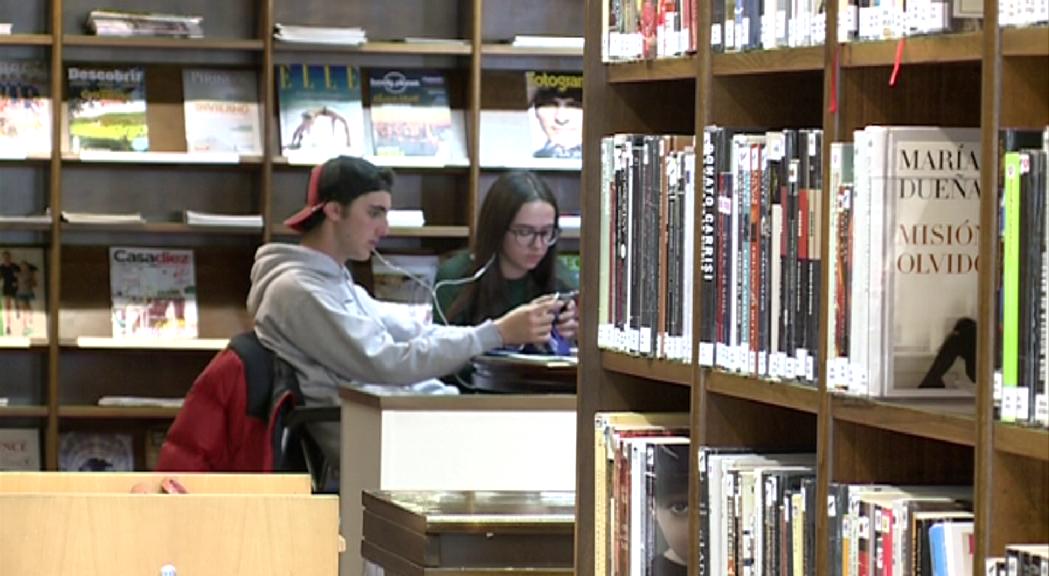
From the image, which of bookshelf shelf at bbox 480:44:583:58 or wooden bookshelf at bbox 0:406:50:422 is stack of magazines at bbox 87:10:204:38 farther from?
wooden bookshelf at bbox 0:406:50:422

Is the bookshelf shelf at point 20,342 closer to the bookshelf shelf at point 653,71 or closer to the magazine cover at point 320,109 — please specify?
the magazine cover at point 320,109

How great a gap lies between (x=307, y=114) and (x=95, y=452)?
4.39 feet

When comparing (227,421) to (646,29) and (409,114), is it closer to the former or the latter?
(409,114)

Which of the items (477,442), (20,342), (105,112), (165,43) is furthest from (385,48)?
(477,442)

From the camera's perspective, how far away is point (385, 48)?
646 cm

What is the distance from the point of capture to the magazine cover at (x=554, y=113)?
265 inches

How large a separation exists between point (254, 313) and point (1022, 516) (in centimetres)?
361

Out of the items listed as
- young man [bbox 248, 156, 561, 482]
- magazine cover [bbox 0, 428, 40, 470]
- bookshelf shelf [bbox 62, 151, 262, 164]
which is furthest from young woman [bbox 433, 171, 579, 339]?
magazine cover [bbox 0, 428, 40, 470]

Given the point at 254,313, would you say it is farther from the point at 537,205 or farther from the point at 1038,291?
the point at 1038,291

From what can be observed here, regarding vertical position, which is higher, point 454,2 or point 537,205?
point 454,2

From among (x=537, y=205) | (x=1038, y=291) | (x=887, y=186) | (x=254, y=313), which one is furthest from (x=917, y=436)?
(x=537, y=205)

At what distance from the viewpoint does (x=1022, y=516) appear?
1675 mm

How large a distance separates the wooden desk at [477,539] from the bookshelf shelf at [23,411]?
3.55 meters

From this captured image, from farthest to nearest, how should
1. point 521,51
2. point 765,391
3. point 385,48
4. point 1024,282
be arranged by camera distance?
point 521,51 < point 385,48 < point 765,391 < point 1024,282
